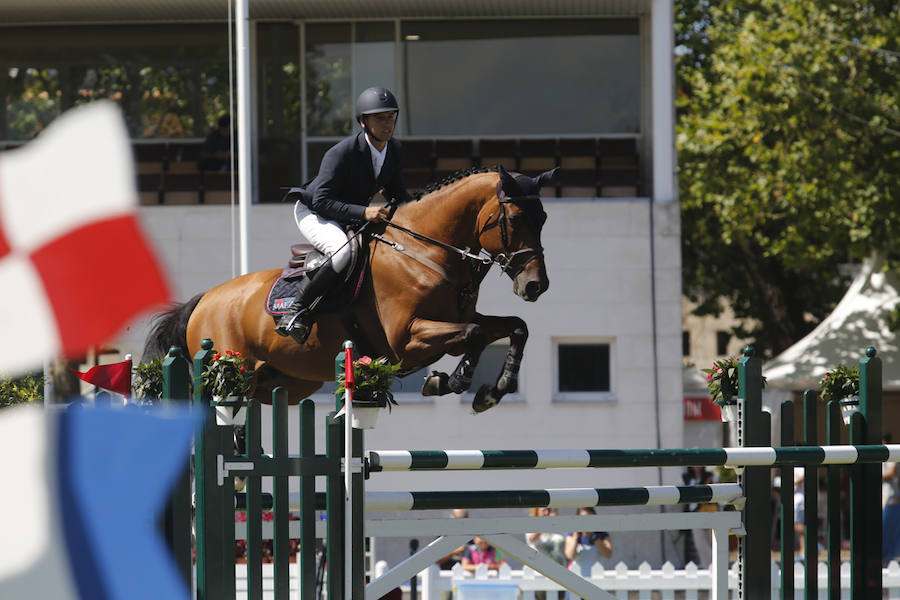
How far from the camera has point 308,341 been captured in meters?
6.17

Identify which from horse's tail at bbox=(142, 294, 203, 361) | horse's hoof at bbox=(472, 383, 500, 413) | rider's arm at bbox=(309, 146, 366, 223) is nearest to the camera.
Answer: horse's hoof at bbox=(472, 383, 500, 413)

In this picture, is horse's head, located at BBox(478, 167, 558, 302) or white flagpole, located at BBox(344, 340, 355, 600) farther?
horse's head, located at BBox(478, 167, 558, 302)

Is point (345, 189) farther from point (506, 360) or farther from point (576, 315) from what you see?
point (576, 315)

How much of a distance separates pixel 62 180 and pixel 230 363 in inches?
115

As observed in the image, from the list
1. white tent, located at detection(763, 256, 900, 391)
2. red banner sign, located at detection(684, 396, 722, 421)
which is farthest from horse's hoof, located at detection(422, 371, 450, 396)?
red banner sign, located at detection(684, 396, 722, 421)

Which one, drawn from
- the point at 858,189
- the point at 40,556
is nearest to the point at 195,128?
the point at 858,189

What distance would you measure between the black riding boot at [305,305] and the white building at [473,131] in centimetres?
757

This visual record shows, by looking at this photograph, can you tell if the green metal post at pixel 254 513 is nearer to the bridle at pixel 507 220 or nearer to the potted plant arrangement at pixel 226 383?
the potted plant arrangement at pixel 226 383

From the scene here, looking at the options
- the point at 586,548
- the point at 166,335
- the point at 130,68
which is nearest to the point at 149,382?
the point at 166,335

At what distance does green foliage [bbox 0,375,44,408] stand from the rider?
6.13 feet

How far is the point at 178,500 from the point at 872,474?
2.82m

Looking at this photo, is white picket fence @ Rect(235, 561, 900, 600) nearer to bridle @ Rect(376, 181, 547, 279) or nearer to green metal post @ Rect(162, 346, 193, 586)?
bridle @ Rect(376, 181, 547, 279)

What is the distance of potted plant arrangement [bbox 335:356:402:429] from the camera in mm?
4074

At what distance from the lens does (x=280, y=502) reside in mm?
3982
